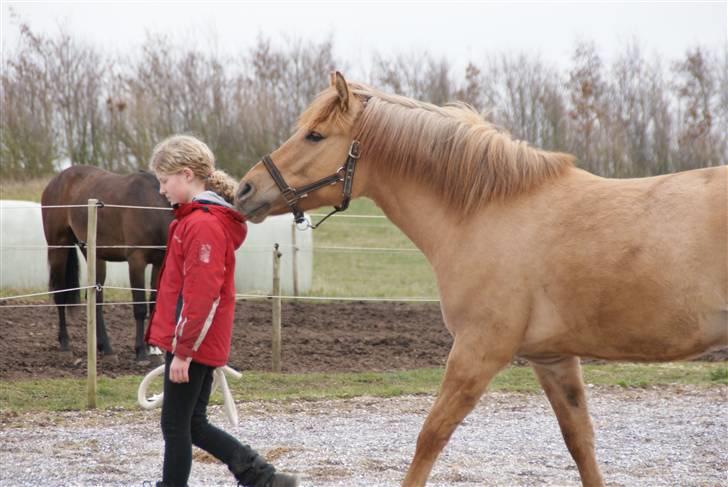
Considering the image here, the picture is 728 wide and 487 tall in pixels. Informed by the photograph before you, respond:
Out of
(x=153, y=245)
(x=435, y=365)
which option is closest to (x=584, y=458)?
(x=435, y=365)

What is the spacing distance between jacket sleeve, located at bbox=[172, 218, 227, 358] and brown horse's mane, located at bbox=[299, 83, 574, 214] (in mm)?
729

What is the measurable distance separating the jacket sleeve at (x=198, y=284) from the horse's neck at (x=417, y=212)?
32.0 inches

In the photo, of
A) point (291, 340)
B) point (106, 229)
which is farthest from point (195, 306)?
point (291, 340)

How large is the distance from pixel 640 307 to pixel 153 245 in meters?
6.16

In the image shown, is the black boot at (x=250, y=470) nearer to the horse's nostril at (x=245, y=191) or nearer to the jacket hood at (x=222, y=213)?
the jacket hood at (x=222, y=213)

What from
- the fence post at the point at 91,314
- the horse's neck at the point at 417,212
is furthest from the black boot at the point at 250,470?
the fence post at the point at 91,314

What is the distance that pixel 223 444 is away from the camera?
3730 mm

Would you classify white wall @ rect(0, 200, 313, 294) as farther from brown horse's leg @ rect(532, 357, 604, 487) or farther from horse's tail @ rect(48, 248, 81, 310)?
brown horse's leg @ rect(532, 357, 604, 487)

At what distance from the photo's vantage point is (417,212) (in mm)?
3824

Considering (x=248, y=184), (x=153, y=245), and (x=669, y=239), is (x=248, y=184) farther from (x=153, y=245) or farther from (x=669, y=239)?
(x=153, y=245)

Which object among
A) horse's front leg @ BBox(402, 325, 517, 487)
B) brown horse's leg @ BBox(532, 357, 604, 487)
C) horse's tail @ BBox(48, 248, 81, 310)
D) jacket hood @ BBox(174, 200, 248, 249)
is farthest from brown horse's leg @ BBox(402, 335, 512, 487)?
horse's tail @ BBox(48, 248, 81, 310)

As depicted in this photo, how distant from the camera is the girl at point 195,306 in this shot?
3.41 meters

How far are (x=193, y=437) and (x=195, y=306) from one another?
2.25 feet

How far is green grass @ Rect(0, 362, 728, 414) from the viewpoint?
22.3 feet
